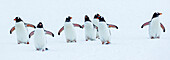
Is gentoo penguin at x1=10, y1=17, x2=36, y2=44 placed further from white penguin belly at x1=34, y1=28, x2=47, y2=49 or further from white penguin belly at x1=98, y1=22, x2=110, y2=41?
white penguin belly at x1=98, y1=22, x2=110, y2=41

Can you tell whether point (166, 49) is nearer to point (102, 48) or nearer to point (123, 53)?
point (123, 53)

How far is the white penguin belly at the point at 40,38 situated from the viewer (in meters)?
9.05

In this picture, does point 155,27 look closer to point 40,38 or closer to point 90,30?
point 90,30

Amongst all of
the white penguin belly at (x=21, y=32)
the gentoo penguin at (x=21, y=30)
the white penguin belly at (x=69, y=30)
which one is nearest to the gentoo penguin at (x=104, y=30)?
the white penguin belly at (x=69, y=30)

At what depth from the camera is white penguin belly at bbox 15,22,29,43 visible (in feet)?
35.0

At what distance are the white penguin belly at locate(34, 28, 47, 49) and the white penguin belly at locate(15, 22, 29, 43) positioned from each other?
1688 mm

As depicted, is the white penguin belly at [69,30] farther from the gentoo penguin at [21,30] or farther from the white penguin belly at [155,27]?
the white penguin belly at [155,27]

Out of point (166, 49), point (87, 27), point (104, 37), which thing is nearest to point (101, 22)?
point (104, 37)

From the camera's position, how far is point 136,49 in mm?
8984

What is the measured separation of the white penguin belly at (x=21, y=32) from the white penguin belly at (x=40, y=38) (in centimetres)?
169

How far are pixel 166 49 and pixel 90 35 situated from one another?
3301 mm

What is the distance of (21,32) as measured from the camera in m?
10.8

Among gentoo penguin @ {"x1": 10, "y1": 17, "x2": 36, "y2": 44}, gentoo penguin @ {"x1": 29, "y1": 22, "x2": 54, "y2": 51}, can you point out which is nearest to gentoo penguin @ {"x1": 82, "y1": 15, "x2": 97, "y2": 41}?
gentoo penguin @ {"x1": 10, "y1": 17, "x2": 36, "y2": 44}

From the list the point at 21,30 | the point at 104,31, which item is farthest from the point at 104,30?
the point at 21,30
